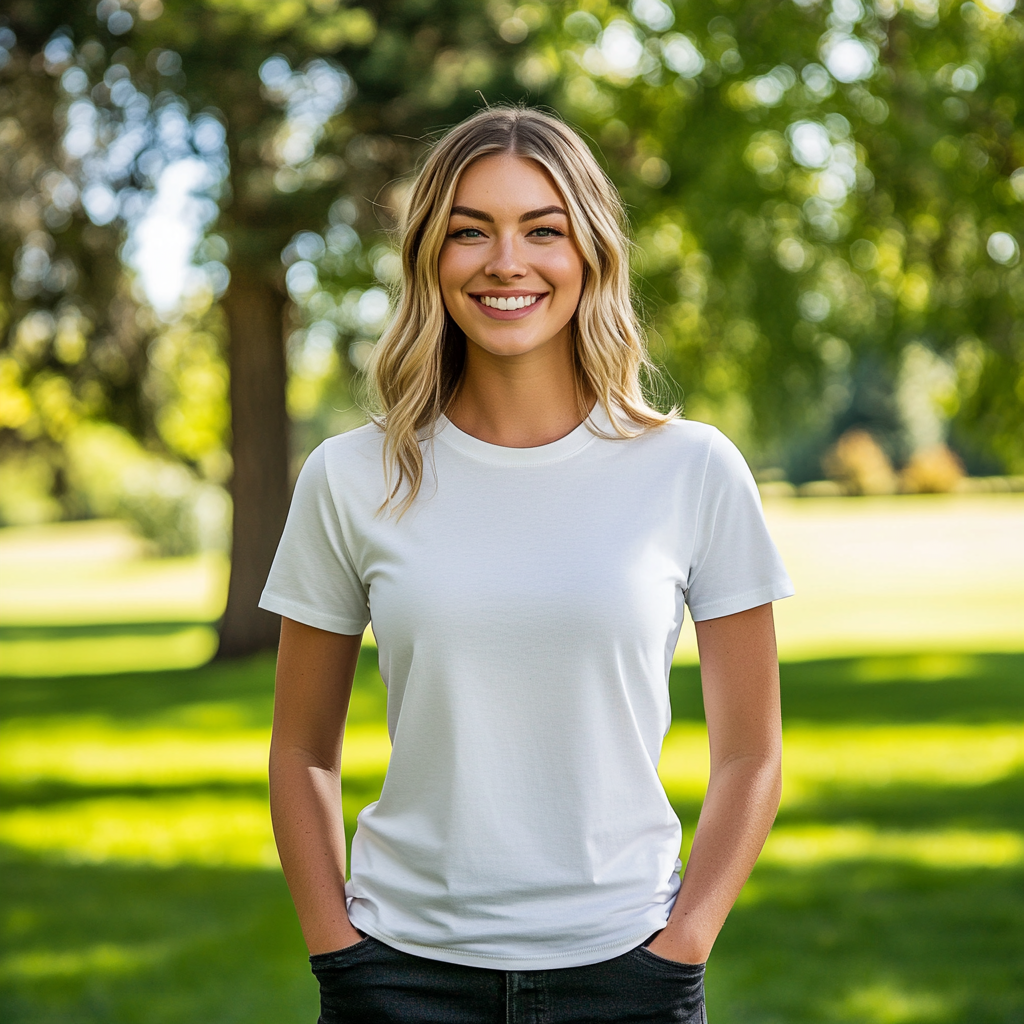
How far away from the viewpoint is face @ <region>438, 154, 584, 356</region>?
7.01ft

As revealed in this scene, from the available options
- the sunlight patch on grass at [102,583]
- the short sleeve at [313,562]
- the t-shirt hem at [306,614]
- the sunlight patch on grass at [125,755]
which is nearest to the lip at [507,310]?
the short sleeve at [313,562]

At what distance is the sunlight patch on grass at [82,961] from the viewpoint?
5.57 m

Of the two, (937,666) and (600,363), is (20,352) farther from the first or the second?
(600,363)

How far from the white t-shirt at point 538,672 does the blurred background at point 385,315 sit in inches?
35.0

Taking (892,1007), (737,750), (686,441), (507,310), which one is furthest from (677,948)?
(892,1007)

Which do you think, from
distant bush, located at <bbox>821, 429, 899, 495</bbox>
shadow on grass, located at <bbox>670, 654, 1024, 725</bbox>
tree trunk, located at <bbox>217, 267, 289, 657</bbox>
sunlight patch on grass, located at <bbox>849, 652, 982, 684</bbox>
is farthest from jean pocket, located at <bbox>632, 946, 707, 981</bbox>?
distant bush, located at <bbox>821, 429, 899, 495</bbox>

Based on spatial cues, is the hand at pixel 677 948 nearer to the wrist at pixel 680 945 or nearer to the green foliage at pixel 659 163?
the wrist at pixel 680 945

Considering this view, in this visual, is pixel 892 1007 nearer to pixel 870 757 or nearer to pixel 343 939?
pixel 343 939

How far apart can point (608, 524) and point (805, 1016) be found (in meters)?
3.60

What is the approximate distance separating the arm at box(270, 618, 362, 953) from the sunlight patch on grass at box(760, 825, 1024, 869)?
5.45 m

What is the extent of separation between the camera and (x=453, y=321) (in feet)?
7.70

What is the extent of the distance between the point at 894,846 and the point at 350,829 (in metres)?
3.12

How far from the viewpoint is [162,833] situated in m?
8.04

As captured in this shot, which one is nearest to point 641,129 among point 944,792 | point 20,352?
point 944,792
